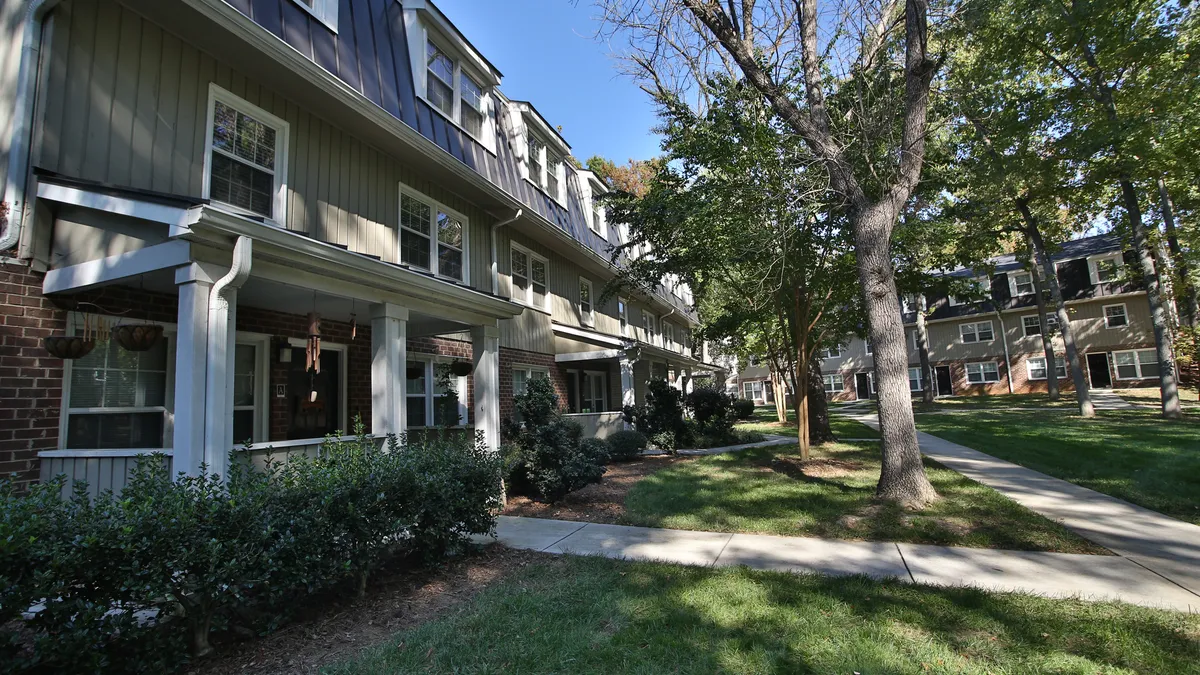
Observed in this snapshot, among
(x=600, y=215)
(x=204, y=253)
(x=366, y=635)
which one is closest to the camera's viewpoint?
(x=366, y=635)

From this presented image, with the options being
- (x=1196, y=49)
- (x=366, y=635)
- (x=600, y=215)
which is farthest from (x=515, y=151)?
(x=1196, y=49)

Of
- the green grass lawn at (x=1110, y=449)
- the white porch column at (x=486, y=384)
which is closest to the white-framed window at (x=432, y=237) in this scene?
the white porch column at (x=486, y=384)

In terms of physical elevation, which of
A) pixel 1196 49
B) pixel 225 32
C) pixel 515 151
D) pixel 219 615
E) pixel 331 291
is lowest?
pixel 219 615

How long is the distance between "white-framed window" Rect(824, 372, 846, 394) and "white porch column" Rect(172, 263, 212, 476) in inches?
1678

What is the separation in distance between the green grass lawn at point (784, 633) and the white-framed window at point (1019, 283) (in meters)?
36.8

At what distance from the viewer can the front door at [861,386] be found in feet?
131

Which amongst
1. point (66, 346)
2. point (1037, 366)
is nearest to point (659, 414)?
point (66, 346)

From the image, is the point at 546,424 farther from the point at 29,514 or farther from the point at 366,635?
the point at 29,514

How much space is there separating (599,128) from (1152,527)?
29.5 feet

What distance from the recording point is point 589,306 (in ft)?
51.9

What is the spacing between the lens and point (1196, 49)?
10.7m

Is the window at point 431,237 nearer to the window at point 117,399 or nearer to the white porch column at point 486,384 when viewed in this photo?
the white porch column at point 486,384

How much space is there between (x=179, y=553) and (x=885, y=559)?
526cm

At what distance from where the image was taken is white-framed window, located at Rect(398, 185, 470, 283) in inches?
350
